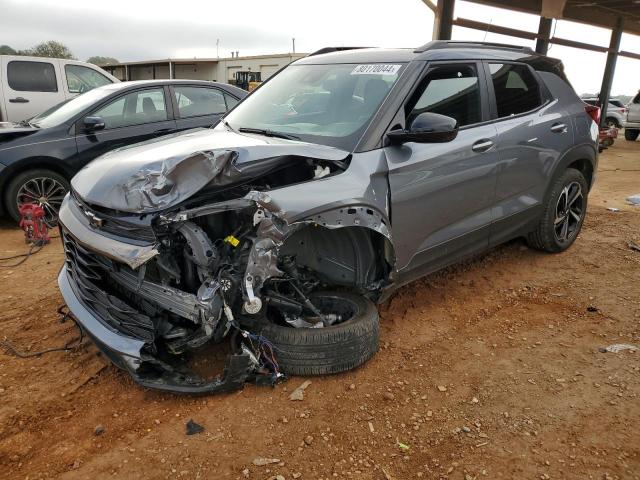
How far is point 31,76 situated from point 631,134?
18560mm

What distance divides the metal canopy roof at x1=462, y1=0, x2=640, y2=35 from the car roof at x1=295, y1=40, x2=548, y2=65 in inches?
271

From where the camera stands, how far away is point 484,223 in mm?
3846

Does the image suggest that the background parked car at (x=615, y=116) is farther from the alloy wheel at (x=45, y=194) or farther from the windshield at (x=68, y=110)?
the alloy wheel at (x=45, y=194)

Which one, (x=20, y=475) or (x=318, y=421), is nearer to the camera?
(x=20, y=475)

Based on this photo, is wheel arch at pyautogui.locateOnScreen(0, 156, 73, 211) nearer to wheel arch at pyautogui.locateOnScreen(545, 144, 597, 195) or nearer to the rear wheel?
wheel arch at pyautogui.locateOnScreen(545, 144, 597, 195)

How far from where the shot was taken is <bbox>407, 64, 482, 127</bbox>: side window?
3.41 metres

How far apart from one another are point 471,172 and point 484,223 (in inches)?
18.9

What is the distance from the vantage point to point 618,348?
11.0 feet

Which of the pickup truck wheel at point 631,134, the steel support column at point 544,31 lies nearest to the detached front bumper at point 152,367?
the steel support column at point 544,31

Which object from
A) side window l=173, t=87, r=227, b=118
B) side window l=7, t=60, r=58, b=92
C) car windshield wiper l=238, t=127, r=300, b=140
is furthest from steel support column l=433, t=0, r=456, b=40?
car windshield wiper l=238, t=127, r=300, b=140

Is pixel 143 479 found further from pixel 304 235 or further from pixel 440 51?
pixel 440 51

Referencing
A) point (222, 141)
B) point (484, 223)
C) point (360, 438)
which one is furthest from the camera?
point (484, 223)

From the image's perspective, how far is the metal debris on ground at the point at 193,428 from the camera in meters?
2.50

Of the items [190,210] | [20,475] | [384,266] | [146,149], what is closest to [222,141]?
[146,149]
